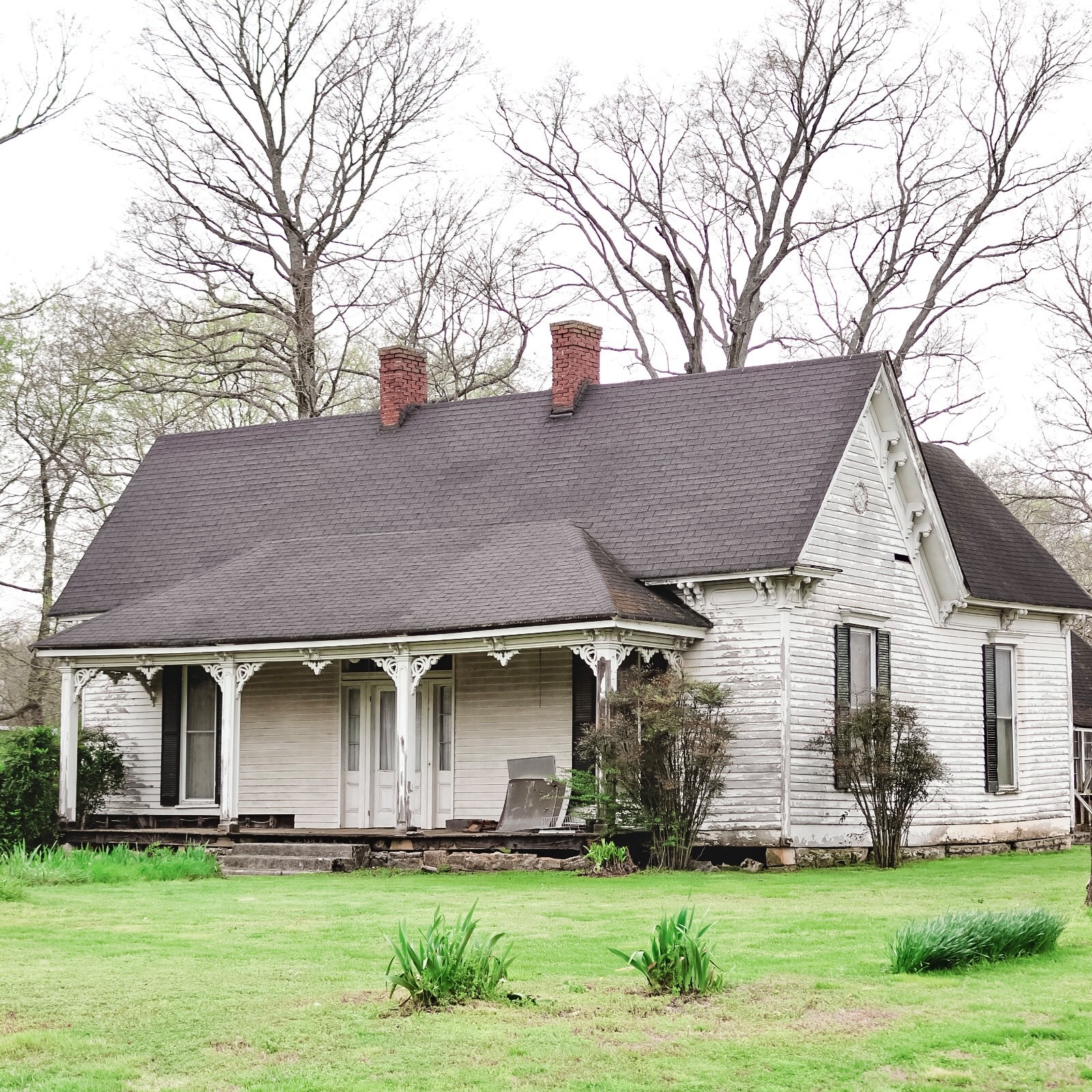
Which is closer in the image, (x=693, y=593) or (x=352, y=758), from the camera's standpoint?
(x=693, y=593)

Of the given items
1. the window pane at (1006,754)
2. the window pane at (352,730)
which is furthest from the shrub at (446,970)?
the window pane at (1006,754)

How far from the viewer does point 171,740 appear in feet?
82.8

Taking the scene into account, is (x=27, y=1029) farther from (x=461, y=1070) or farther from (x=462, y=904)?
(x=462, y=904)

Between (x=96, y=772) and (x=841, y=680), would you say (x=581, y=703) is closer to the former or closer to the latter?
(x=841, y=680)

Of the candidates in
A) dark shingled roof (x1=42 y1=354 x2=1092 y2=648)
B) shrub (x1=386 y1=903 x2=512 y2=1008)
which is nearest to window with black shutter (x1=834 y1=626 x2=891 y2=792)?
dark shingled roof (x1=42 y1=354 x2=1092 y2=648)

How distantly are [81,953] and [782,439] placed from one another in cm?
1336

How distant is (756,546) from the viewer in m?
21.2

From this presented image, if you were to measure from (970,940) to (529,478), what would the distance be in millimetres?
15122

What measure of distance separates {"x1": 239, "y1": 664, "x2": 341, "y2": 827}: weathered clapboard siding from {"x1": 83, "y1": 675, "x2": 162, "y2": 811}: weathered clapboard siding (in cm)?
158

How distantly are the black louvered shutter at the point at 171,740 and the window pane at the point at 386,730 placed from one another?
3.35 m

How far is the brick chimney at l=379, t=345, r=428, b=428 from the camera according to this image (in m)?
27.5

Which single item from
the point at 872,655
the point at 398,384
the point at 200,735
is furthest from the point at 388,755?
the point at 872,655

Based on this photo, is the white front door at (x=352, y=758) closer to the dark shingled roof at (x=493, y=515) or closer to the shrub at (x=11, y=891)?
the dark shingled roof at (x=493, y=515)

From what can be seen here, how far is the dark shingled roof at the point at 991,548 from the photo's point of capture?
25.2 meters
